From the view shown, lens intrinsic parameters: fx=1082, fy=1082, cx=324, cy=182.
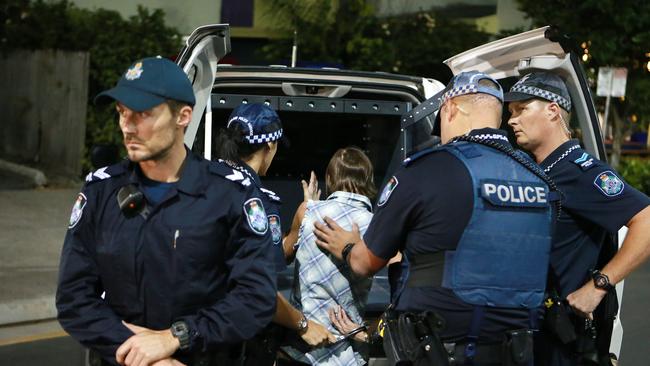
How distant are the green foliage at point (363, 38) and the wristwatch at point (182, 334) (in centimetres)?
1494

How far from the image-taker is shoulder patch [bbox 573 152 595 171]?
4266 mm

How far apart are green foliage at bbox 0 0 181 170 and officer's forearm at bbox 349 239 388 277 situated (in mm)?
11516

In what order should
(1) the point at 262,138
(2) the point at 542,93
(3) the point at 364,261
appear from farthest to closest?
(1) the point at 262,138, (2) the point at 542,93, (3) the point at 364,261

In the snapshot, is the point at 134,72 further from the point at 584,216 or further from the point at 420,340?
the point at 584,216

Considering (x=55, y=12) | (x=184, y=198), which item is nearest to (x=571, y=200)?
(x=184, y=198)

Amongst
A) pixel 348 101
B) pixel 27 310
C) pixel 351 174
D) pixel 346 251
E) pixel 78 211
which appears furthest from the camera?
pixel 27 310

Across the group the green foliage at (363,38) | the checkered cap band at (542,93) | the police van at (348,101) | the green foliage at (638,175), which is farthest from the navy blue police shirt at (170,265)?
the green foliage at (638,175)

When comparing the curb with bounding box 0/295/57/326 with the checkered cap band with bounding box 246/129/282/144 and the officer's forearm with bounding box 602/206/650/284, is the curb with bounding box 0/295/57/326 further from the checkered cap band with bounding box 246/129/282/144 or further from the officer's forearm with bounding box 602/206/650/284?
the officer's forearm with bounding box 602/206/650/284

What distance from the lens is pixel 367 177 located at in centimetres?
462

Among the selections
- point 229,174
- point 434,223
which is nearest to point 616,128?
point 434,223

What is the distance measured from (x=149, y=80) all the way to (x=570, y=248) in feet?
6.34

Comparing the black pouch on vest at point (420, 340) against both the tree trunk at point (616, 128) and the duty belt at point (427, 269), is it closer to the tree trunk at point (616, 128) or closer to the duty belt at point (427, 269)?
the duty belt at point (427, 269)

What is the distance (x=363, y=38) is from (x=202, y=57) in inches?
560

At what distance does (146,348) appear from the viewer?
3.00 m
